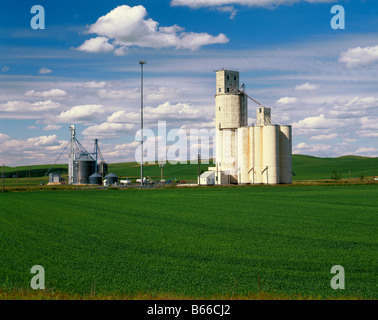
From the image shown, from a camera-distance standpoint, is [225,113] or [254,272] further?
[225,113]

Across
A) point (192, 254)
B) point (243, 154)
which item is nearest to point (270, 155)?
point (243, 154)

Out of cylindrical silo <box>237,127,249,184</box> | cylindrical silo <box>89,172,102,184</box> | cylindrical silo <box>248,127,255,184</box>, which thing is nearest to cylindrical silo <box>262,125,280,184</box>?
cylindrical silo <box>248,127,255,184</box>

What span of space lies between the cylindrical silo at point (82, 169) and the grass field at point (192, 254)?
270 feet

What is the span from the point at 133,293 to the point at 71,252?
6.49m

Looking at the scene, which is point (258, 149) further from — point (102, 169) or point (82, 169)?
point (82, 169)

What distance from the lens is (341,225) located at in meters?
24.0

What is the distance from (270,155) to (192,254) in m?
65.0

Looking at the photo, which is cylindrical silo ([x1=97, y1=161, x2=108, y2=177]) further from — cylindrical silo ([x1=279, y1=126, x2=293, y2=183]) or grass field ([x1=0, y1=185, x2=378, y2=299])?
grass field ([x1=0, y1=185, x2=378, y2=299])

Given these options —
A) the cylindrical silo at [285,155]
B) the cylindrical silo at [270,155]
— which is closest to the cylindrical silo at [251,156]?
Answer: the cylindrical silo at [270,155]

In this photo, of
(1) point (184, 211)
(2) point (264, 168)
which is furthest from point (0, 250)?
(2) point (264, 168)
